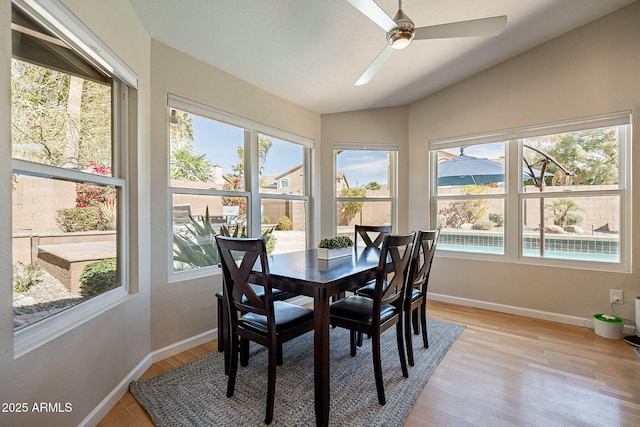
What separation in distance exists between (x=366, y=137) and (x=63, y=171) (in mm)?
3342

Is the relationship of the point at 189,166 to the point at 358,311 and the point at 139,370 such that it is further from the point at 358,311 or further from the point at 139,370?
the point at 358,311

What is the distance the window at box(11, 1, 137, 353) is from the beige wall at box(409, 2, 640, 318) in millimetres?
3458

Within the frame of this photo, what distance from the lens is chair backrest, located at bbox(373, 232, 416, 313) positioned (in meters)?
1.79

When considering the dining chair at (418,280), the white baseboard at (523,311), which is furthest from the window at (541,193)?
the dining chair at (418,280)

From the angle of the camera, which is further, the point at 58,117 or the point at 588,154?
the point at 588,154

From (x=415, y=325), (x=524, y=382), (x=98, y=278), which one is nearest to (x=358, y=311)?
(x=415, y=325)

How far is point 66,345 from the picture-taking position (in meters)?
1.40

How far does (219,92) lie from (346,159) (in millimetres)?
1960

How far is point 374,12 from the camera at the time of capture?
162cm

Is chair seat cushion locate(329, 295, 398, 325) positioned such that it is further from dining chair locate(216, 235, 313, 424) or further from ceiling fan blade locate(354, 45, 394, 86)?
ceiling fan blade locate(354, 45, 394, 86)

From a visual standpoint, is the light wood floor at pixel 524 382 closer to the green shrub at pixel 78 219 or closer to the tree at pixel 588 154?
the green shrub at pixel 78 219

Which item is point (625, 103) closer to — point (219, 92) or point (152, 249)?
point (219, 92)

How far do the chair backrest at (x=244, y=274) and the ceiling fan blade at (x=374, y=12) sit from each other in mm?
1374

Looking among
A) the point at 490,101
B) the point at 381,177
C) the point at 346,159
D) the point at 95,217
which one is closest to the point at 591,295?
the point at 490,101
